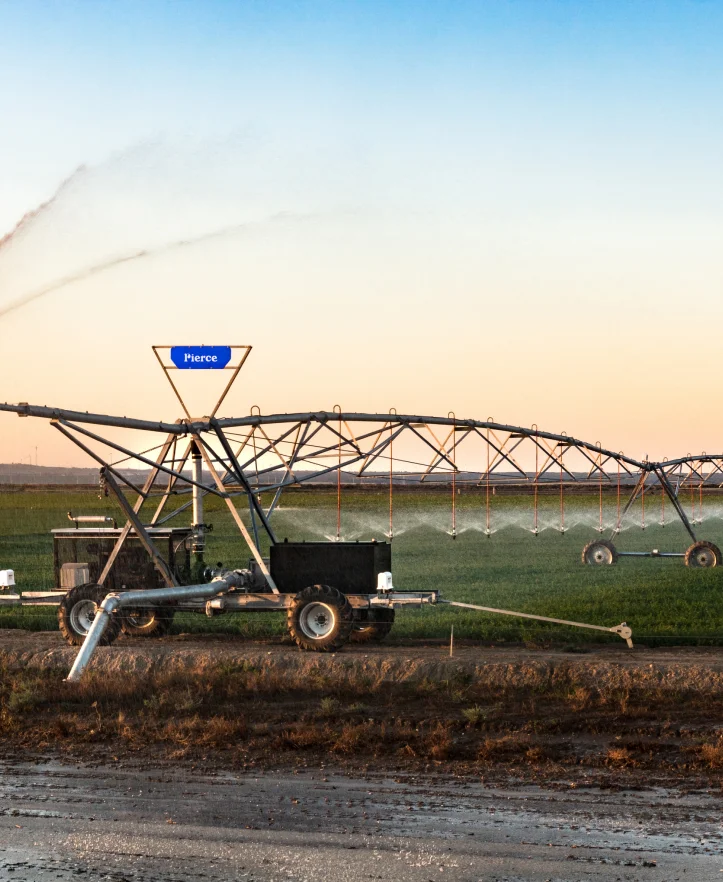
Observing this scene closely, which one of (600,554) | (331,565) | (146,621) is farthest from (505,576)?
(331,565)

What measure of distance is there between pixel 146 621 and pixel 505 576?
1910 cm

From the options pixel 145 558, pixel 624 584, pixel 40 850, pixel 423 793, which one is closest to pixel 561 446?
pixel 624 584

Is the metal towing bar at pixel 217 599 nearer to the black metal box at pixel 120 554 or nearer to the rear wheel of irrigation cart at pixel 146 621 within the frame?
the black metal box at pixel 120 554

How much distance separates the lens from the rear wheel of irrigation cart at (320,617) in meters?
19.4

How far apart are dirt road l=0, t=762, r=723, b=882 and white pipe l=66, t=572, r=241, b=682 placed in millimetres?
5533

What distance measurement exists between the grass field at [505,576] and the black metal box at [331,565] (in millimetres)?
2918

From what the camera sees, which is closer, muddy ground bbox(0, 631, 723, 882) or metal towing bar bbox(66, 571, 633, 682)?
muddy ground bbox(0, 631, 723, 882)

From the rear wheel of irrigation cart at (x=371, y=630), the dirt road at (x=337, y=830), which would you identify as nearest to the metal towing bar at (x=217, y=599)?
the rear wheel of irrigation cart at (x=371, y=630)

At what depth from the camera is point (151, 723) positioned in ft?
49.3

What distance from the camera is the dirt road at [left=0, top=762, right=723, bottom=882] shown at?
9.47 meters

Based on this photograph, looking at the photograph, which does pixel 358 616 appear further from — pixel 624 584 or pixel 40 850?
pixel 624 584

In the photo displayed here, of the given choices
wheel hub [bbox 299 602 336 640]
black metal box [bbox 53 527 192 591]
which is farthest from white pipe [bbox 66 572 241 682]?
wheel hub [bbox 299 602 336 640]

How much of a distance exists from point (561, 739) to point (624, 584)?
2175 centimetres

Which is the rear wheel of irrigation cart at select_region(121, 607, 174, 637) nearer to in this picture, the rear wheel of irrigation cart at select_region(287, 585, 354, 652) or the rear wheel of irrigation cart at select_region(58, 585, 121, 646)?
the rear wheel of irrigation cart at select_region(58, 585, 121, 646)
